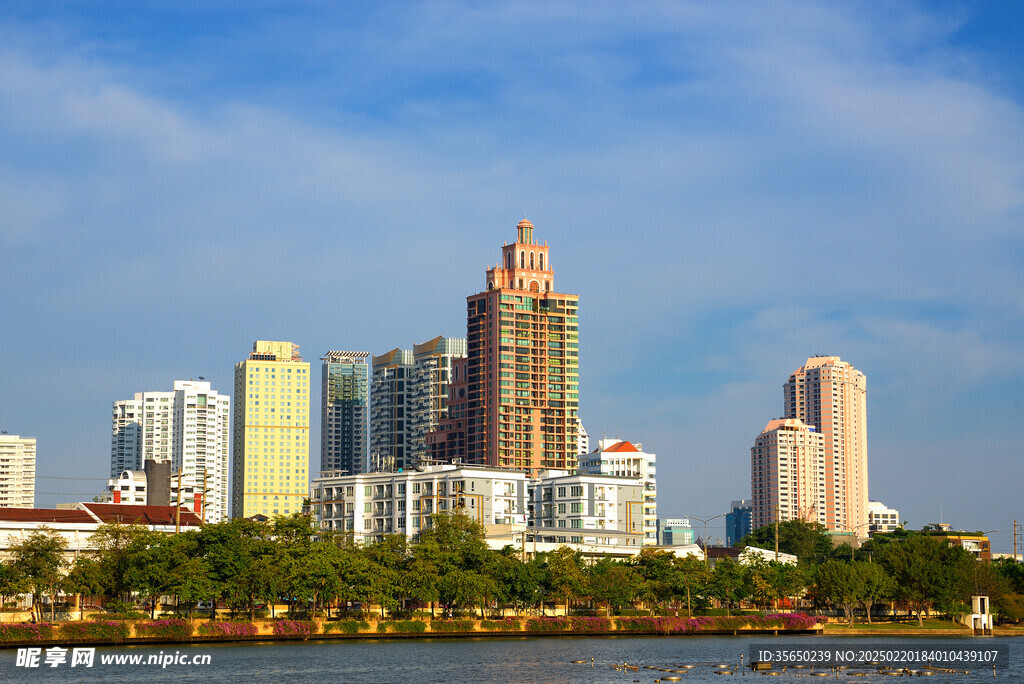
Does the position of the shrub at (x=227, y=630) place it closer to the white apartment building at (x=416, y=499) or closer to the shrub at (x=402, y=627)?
the shrub at (x=402, y=627)

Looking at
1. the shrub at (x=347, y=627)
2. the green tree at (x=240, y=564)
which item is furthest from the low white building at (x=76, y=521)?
the shrub at (x=347, y=627)

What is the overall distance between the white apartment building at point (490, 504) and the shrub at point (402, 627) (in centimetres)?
5213

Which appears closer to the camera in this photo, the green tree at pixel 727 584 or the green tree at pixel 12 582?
the green tree at pixel 12 582

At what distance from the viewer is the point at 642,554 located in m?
148

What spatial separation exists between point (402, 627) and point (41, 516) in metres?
54.3

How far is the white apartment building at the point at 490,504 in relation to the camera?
603 ft

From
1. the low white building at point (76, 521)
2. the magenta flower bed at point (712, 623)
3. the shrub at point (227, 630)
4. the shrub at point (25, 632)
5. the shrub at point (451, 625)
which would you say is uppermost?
the low white building at point (76, 521)

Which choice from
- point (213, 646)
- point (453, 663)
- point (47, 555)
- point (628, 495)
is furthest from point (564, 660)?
point (628, 495)

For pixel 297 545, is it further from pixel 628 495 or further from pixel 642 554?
pixel 628 495

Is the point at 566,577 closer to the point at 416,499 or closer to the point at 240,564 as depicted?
the point at 240,564

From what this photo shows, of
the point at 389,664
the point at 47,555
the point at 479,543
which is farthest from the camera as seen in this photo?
the point at 479,543

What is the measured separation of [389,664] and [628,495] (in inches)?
3925

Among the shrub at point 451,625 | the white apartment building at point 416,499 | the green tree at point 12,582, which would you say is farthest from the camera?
the white apartment building at point 416,499

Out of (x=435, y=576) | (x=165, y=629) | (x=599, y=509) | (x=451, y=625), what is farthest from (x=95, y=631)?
(x=599, y=509)
